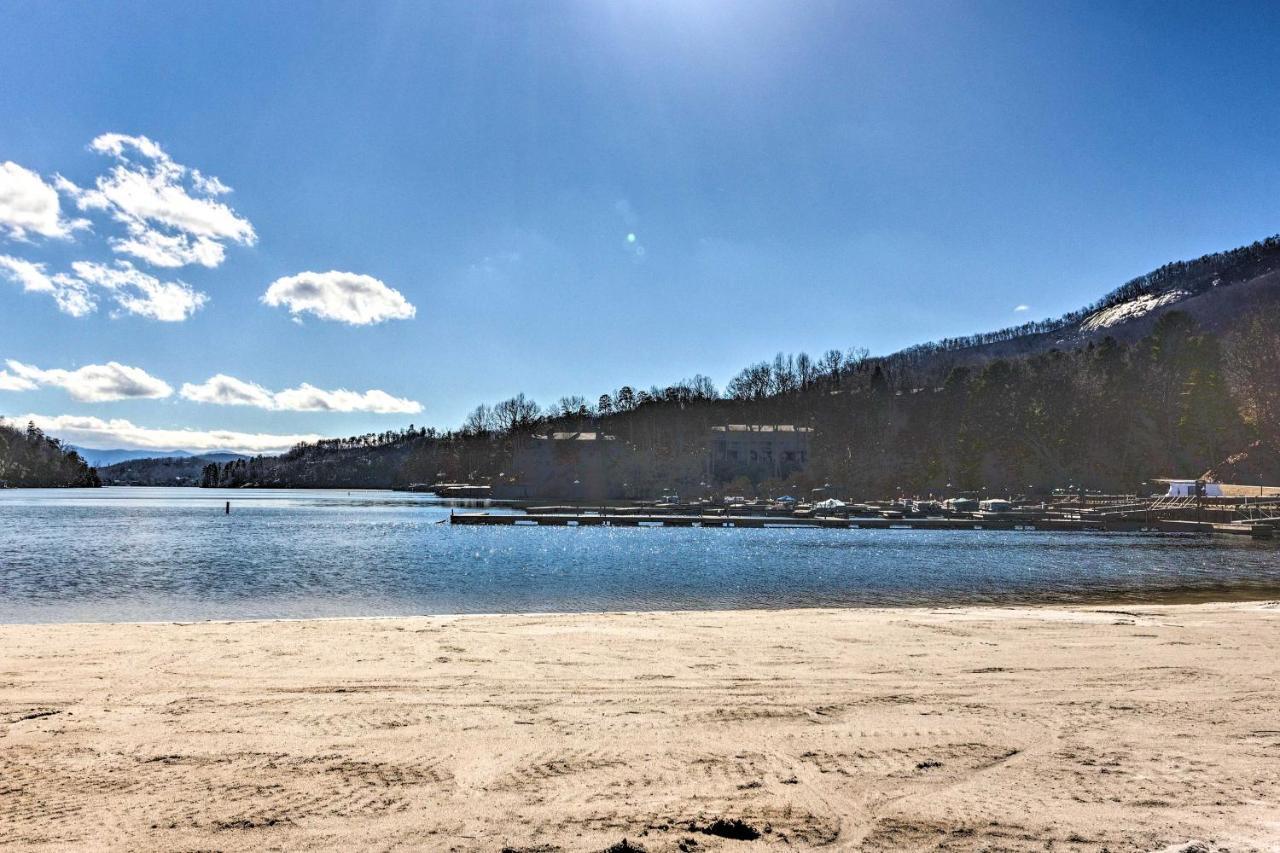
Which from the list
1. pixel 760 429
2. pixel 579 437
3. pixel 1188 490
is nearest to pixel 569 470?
pixel 579 437

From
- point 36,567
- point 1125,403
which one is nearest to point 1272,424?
point 1125,403

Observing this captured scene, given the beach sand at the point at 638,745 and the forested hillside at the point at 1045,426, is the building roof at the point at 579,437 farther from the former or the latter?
the beach sand at the point at 638,745

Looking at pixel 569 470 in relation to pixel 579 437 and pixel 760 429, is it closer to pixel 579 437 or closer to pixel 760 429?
pixel 579 437

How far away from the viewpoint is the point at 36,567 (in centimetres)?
3194

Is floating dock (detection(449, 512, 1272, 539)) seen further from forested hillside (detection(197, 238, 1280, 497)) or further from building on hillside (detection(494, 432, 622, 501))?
building on hillside (detection(494, 432, 622, 501))

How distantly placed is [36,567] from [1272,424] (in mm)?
127811

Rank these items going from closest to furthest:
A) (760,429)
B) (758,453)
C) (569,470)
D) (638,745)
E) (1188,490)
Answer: (638,745)
(1188,490)
(758,453)
(569,470)
(760,429)

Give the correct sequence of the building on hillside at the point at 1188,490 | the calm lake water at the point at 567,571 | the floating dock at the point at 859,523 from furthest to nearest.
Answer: the building on hillside at the point at 1188,490 < the floating dock at the point at 859,523 < the calm lake water at the point at 567,571

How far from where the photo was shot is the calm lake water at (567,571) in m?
23.2

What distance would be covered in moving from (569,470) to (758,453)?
36.6 meters

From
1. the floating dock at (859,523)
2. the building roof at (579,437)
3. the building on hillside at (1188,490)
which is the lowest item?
the floating dock at (859,523)

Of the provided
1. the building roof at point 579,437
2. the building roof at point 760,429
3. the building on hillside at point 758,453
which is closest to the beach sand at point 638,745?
the building on hillside at point 758,453

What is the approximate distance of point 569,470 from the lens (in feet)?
455

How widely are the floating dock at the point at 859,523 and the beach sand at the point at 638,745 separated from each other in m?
57.5
